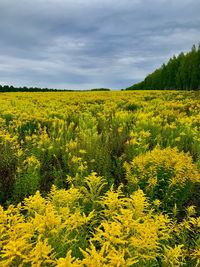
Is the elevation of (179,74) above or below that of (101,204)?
above

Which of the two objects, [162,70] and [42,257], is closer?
[42,257]

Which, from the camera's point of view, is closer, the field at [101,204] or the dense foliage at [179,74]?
the field at [101,204]

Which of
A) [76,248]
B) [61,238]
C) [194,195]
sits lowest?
[194,195]

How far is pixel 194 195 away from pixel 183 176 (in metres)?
0.72

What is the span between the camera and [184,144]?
797 cm

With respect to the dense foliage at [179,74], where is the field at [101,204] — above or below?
below

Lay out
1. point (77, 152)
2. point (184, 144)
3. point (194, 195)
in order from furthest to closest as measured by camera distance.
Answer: point (184, 144)
point (77, 152)
point (194, 195)

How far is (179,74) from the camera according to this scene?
5844 centimetres

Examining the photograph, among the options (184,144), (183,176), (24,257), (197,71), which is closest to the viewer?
(24,257)

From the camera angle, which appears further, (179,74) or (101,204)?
(179,74)

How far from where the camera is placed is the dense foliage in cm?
5541

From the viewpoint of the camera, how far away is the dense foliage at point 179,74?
182 ft

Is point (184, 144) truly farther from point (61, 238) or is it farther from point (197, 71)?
point (197, 71)

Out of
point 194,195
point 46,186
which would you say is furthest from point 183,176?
point 46,186
